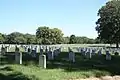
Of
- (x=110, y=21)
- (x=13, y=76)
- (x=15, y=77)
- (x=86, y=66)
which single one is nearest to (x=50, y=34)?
(x=110, y=21)

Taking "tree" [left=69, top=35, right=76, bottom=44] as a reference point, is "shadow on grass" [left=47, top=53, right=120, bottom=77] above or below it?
below

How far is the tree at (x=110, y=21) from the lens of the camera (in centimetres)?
6594

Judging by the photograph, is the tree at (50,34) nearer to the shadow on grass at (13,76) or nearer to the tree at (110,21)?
the tree at (110,21)

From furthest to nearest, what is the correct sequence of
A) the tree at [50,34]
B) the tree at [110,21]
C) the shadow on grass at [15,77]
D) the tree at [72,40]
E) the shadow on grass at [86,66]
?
the tree at [72,40], the tree at [50,34], the tree at [110,21], the shadow on grass at [86,66], the shadow on grass at [15,77]

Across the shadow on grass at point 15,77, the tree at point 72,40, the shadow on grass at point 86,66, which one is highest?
the tree at point 72,40

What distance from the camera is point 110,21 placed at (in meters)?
67.8

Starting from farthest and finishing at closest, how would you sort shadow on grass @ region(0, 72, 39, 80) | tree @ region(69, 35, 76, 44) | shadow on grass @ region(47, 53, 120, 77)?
tree @ region(69, 35, 76, 44) < shadow on grass @ region(47, 53, 120, 77) < shadow on grass @ region(0, 72, 39, 80)

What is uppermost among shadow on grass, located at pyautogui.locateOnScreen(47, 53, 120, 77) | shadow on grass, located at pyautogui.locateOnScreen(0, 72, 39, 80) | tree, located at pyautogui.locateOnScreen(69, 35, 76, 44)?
tree, located at pyautogui.locateOnScreen(69, 35, 76, 44)

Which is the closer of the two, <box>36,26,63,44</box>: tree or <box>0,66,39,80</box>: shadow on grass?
<box>0,66,39,80</box>: shadow on grass

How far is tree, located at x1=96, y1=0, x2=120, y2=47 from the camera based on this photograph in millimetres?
65944

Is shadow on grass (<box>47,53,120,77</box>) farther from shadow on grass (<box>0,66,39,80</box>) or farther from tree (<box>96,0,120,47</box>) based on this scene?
tree (<box>96,0,120,47</box>)

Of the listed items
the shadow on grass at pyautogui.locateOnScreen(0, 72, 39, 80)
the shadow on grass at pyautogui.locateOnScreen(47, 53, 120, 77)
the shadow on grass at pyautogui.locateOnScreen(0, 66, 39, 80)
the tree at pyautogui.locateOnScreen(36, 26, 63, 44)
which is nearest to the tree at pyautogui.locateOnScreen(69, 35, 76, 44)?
the tree at pyautogui.locateOnScreen(36, 26, 63, 44)

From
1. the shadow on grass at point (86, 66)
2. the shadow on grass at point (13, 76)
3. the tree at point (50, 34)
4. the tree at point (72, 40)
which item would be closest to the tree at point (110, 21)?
the shadow on grass at point (86, 66)

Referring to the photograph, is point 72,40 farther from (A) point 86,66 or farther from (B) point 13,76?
(B) point 13,76
